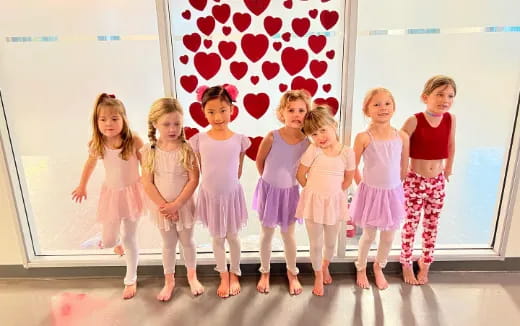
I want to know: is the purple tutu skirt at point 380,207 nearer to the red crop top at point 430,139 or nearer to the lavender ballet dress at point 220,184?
the red crop top at point 430,139

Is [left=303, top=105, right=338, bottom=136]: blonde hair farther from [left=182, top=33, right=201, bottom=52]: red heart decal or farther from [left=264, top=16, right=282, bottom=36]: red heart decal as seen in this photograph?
[left=182, top=33, right=201, bottom=52]: red heart decal

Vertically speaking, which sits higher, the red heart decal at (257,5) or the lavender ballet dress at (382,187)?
the red heart decal at (257,5)

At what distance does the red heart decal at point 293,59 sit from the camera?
2.15m

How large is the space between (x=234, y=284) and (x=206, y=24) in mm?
1412

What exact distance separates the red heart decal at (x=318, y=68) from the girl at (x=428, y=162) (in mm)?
511

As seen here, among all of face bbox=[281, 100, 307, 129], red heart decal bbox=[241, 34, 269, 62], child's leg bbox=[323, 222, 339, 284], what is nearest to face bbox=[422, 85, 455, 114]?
face bbox=[281, 100, 307, 129]

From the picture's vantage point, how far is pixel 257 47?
2.16m

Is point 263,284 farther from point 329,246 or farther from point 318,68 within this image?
point 318,68

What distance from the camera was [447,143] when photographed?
2.12 metres

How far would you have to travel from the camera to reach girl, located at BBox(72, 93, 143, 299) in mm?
1979

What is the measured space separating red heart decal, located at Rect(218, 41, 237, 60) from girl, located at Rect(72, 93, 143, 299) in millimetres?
583

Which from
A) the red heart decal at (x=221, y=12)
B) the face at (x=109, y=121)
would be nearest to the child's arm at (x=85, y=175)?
the face at (x=109, y=121)

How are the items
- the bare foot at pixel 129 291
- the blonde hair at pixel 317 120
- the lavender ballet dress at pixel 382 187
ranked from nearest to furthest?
the blonde hair at pixel 317 120 → the lavender ballet dress at pixel 382 187 → the bare foot at pixel 129 291

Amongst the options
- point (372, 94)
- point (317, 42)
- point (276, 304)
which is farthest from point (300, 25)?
point (276, 304)
